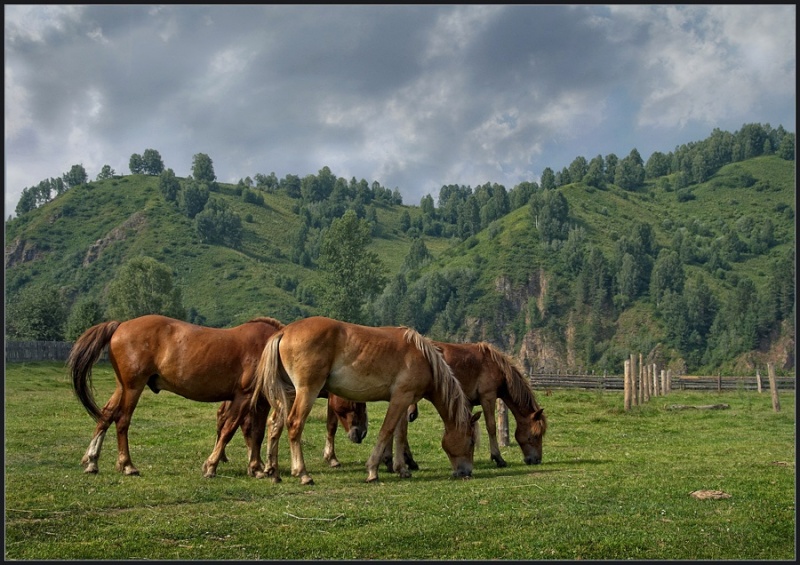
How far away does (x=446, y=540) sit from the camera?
7980 mm

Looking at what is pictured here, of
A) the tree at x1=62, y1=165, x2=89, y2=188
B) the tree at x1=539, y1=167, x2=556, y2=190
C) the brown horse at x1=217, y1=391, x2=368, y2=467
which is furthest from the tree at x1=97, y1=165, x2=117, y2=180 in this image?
the brown horse at x1=217, y1=391, x2=368, y2=467

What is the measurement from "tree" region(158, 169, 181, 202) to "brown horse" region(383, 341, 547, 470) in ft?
567

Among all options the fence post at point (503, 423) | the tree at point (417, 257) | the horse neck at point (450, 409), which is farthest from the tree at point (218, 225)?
the horse neck at point (450, 409)

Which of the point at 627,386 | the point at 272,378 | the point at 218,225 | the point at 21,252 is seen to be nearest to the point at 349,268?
the point at 627,386

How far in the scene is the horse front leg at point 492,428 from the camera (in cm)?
1435

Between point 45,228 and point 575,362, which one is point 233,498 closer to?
point 575,362

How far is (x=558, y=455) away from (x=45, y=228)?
162m

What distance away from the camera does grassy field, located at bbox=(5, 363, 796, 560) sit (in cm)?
766

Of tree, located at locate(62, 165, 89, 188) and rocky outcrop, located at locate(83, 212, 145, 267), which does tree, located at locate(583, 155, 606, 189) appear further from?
tree, located at locate(62, 165, 89, 188)

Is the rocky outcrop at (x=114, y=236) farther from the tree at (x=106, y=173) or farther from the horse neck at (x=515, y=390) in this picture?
the horse neck at (x=515, y=390)

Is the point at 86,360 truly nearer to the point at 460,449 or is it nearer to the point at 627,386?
the point at 460,449

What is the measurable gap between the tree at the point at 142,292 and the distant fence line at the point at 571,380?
112 feet

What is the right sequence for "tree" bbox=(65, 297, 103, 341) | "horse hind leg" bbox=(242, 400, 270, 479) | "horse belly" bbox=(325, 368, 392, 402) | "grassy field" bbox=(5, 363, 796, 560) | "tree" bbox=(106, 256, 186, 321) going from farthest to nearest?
"tree" bbox=(106, 256, 186, 321) → "tree" bbox=(65, 297, 103, 341) → "horse hind leg" bbox=(242, 400, 270, 479) → "horse belly" bbox=(325, 368, 392, 402) → "grassy field" bbox=(5, 363, 796, 560)

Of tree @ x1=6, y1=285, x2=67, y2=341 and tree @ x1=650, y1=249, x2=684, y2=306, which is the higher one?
tree @ x1=650, y1=249, x2=684, y2=306
